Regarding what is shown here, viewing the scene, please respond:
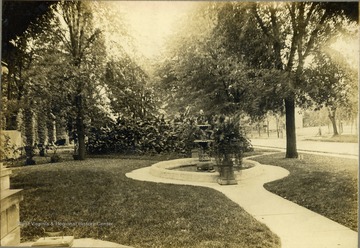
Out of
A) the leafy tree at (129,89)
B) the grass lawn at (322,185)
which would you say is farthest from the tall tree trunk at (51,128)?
the grass lawn at (322,185)

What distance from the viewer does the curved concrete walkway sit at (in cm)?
375

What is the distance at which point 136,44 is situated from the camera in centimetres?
407

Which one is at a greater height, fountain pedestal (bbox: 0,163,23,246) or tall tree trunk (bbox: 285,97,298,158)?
tall tree trunk (bbox: 285,97,298,158)

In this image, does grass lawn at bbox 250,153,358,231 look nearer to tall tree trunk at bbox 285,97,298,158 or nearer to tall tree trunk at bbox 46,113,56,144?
tall tree trunk at bbox 285,97,298,158

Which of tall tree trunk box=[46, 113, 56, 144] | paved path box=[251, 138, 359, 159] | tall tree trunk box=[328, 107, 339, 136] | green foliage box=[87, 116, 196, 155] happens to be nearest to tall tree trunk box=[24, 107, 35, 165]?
tall tree trunk box=[46, 113, 56, 144]

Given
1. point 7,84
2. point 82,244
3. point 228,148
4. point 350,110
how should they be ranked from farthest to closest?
point 228,148 → point 350,110 → point 7,84 → point 82,244

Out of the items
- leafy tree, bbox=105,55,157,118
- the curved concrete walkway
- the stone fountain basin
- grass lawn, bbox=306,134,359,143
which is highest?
leafy tree, bbox=105,55,157,118

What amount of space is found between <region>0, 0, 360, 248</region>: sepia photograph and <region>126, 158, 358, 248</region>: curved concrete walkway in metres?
0.02

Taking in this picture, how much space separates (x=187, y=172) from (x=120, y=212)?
1.19 meters

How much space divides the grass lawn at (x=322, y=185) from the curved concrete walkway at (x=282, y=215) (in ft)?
0.30

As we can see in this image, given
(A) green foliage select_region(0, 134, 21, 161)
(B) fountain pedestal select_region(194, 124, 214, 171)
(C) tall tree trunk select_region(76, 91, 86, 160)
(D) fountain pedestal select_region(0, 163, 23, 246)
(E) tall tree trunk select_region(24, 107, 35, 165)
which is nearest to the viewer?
(D) fountain pedestal select_region(0, 163, 23, 246)

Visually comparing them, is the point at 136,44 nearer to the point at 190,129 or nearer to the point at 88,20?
the point at 88,20

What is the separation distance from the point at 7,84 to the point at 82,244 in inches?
84.2

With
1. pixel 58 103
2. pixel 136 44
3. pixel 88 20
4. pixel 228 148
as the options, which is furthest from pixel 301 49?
pixel 58 103
